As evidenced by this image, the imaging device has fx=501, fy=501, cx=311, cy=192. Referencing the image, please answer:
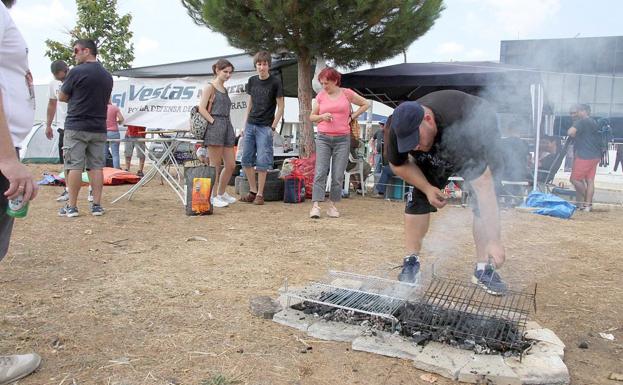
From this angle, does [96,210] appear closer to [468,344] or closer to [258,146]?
[258,146]

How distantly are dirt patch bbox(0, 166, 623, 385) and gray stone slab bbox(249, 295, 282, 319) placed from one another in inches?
1.8

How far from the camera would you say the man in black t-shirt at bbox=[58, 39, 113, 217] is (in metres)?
5.16

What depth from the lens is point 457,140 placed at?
3.03 metres

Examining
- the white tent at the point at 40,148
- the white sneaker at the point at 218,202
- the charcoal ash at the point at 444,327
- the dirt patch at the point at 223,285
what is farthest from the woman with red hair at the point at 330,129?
the white tent at the point at 40,148

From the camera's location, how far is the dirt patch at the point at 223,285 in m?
2.24

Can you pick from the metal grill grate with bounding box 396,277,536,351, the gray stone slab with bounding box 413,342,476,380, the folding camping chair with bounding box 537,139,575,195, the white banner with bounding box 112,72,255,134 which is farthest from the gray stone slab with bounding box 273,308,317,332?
the folding camping chair with bounding box 537,139,575,195

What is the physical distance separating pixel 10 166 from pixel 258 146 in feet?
15.6

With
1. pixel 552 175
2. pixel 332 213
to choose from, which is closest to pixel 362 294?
pixel 332 213

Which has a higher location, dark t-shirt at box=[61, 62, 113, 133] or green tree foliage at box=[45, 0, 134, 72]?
green tree foliage at box=[45, 0, 134, 72]

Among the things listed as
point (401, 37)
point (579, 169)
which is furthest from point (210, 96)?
point (579, 169)

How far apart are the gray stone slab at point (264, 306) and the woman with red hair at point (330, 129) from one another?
2787 mm

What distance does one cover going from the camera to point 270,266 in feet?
12.3

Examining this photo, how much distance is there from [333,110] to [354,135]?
241 centimetres

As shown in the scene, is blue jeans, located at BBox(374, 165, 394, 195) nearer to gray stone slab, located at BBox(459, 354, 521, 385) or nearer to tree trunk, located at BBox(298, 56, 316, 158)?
tree trunk, located at BBox(298, 56, 316, 158)
